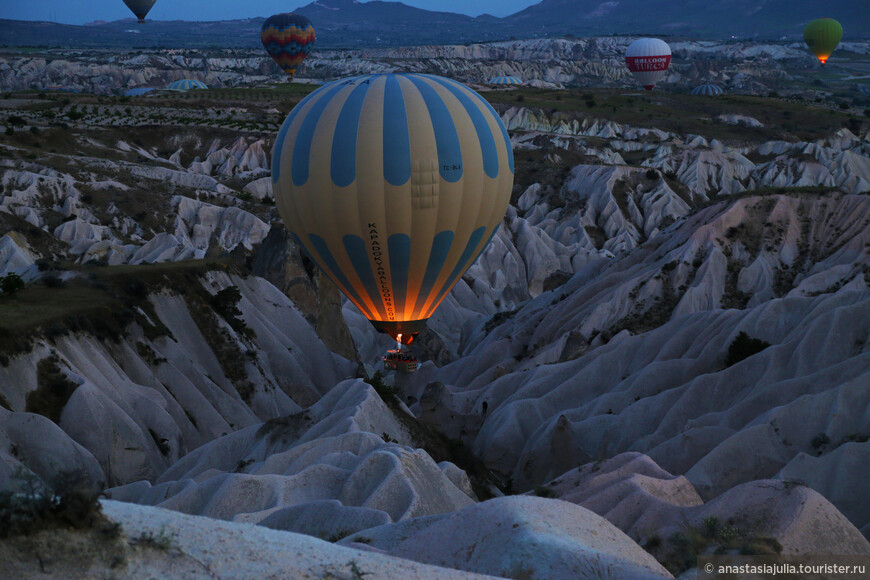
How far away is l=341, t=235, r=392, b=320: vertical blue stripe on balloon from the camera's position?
1214 inches

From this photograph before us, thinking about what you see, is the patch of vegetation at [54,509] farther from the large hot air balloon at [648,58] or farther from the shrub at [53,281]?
the large hot air balloon at [648,58]

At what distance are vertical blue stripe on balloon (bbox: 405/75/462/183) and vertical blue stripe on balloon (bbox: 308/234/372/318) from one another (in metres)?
5.05

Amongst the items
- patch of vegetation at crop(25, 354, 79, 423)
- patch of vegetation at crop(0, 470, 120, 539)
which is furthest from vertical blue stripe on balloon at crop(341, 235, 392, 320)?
patch of vegetation at crop(0, 470, 120, 539)

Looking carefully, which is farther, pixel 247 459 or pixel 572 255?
pixel 572 255

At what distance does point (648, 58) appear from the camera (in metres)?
132

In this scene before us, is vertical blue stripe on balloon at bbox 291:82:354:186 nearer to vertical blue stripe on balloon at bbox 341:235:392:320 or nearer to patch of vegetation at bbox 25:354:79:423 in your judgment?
vertical blue stripe on balloon at bbox 341:235:392:320

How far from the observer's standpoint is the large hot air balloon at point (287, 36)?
124000mm

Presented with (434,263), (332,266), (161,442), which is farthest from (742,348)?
(161,442)

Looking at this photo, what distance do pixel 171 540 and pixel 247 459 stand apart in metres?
15.7

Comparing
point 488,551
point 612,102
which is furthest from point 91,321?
point 612,102

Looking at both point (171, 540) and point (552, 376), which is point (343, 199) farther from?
point (171, 540)

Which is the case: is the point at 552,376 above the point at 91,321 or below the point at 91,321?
below

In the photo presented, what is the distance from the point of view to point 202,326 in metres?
34.4

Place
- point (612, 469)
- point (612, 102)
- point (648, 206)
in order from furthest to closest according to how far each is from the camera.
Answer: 1. point (612, 102)
2. point (648, 206)
3. point (612, 469)
